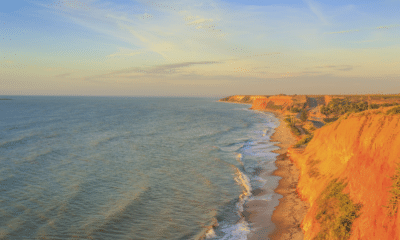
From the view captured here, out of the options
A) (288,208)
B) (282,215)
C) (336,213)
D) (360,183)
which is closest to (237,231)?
(282,215)

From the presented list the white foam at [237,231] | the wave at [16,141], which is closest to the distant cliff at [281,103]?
the wave at [16,141]

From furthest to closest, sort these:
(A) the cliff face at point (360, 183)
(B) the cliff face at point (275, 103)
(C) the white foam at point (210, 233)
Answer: (B) the cliff face at point (275, 103) < (C) the white foam at point (210, 233) < (A) the cliff face at point (360, 183)

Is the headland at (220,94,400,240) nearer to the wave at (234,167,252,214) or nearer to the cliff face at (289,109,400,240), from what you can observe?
the cliff face at (289,109,400,240)

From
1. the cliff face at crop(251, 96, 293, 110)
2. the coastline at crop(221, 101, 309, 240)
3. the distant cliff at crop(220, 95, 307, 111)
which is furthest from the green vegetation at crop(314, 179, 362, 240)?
the cliff face at crop(251, 96, 293, 110)

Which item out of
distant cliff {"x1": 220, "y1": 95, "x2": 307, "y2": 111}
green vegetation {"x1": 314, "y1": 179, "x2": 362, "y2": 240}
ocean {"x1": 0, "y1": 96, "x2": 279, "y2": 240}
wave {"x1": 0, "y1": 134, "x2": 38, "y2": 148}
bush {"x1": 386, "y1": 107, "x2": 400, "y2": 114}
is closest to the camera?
green vegetation {"x1": 314, "y1": 179, "x2": 362, "y2": 240}

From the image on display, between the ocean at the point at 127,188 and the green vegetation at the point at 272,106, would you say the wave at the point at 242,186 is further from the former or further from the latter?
the green vegetation at the point at 272,106

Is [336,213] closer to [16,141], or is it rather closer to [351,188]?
[351,188]

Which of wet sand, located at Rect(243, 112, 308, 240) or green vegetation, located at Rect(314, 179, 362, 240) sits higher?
green vegetation, located at Rect(314, 179, 362, 240)
